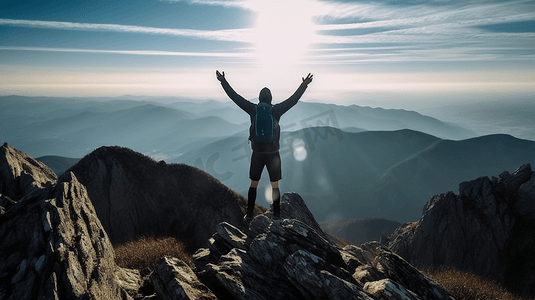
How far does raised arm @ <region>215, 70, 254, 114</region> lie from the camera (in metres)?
10.2

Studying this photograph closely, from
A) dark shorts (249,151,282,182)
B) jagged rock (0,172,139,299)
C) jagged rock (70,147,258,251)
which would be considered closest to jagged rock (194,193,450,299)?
dark shorts (249,151,282,182)

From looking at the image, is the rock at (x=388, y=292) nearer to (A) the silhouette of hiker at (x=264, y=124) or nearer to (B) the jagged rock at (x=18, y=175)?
(A) the silhouette of hiker at (x=264, y=124)

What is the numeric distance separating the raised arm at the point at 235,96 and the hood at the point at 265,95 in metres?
0.45

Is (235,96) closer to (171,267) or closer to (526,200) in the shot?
(171,267)

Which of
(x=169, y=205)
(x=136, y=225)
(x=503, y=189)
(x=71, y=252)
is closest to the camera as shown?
(x=71, y=252)

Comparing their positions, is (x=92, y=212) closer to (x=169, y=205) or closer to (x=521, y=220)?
(x=169, y=205)

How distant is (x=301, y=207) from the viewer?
56.2 feet

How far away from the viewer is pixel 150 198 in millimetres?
28578

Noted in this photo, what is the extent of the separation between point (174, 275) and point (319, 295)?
4.03 meters

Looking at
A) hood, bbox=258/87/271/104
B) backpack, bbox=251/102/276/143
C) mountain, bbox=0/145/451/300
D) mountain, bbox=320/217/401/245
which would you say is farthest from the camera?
mountain, bbox=320/217/401/245

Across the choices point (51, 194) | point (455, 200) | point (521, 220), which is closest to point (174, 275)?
point (51, 194)

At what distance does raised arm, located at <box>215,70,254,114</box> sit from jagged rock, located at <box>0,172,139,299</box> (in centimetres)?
612

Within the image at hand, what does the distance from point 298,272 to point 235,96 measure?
643cm

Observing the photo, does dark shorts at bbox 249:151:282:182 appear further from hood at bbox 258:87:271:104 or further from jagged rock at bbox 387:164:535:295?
jagged rock at bbox 387:164:535:295
